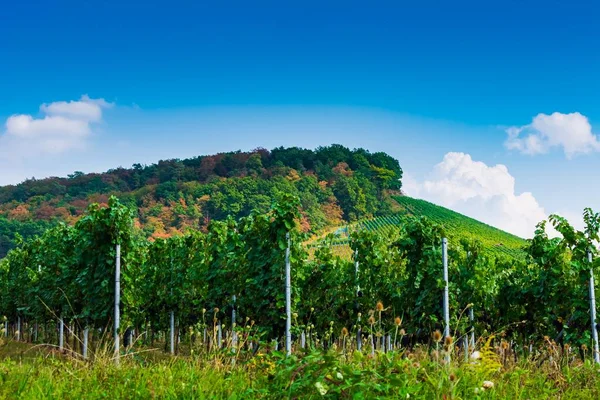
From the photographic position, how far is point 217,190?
6925 centimetres

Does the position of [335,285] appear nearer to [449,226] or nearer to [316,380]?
[316,380]

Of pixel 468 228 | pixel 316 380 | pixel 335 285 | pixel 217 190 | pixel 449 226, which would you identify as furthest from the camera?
pixel 217 190

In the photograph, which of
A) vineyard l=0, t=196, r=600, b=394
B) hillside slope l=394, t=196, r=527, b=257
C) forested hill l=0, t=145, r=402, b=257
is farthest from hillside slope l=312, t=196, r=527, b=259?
vineyard l=0, t=196, r=600, b=394

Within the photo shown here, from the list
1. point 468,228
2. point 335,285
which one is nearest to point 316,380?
point 335,285

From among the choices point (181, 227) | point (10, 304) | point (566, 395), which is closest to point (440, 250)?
point (566, 395)

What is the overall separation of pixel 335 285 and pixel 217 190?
58964mm

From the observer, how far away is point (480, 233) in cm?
5538

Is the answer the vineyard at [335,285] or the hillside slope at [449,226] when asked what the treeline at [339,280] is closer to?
the vineyard at [335,285]

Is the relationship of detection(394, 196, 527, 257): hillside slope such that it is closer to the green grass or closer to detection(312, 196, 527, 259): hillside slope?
detection(312, 196, 527, 259): hillside slope

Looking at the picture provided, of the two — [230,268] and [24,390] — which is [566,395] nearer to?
[24,390]

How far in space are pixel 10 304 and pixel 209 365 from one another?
17.1 m

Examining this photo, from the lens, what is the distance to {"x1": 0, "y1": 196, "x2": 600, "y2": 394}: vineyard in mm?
8844

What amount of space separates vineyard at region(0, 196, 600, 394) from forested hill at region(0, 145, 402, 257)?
4461 centimetres

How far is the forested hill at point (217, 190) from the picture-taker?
62.7 metres
